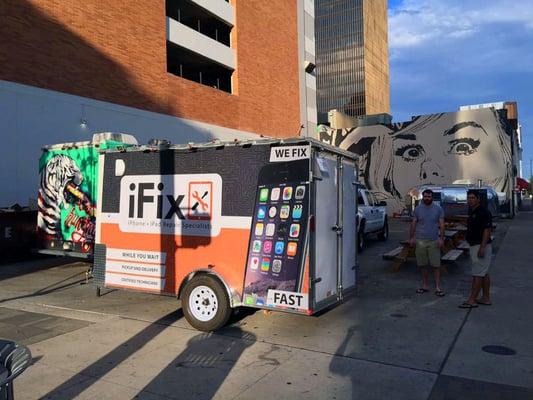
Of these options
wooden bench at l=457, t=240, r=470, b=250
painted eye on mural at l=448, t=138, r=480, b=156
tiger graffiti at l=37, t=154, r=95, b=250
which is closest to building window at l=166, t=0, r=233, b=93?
painted eye on mural at l=448, t=138, r=480, b=156

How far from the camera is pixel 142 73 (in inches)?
889

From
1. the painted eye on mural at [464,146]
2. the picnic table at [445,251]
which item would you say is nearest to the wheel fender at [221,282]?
the picnic table at [445,251]

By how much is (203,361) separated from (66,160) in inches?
302

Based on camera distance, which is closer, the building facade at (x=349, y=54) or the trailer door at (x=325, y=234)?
the trailer door at (x=325, y=234)

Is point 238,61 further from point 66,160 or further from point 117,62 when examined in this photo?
point 66,160

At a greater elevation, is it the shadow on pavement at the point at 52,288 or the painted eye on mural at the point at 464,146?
the painted eye on mural at the point at 464,146

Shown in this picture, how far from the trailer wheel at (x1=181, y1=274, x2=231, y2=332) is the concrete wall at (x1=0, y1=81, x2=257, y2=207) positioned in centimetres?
1192

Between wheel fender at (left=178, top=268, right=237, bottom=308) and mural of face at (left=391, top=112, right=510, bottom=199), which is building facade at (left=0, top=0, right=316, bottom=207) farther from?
wheel fender at (left=178, top=268, right=237, bottom=308)

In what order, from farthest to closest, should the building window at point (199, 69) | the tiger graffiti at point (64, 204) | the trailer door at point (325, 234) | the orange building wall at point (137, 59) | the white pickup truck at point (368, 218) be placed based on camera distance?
the building window at point (199, 69) < the orange building wall at point (137, 59) < the white pickup truck at point (368, 218) < the tiger graffiti at point (64, 204) < the trailer door at point (325, 234)

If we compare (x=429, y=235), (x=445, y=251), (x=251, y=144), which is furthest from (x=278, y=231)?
(x=445, y=251)

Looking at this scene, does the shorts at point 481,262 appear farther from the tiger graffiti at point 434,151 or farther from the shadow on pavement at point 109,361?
the tiger graffiti at point 434,151

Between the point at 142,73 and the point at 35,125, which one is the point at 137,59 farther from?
the point at 35,125

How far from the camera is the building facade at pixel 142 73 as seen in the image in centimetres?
1720

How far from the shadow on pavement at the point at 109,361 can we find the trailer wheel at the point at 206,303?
486 mm
